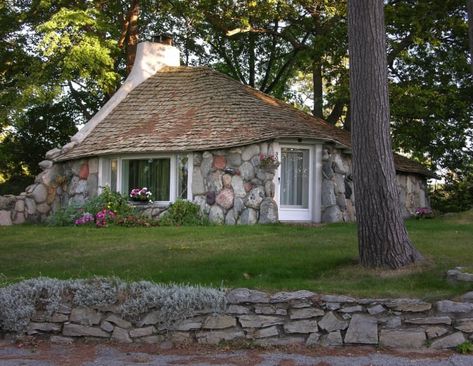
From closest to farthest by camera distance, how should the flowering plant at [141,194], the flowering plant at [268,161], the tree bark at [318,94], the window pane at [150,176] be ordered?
the flowering plant at [268,161] < the flowering plant at [141,194] < the window pane at [150,176] < the tree bark at [318,94]

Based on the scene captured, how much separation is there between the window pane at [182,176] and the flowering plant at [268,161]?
2122 mm

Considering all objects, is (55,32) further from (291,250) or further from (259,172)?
(291,250)

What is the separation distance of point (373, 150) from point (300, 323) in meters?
2.65

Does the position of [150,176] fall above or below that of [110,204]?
above

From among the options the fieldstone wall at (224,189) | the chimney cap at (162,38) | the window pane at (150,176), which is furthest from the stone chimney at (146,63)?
the window pane at (150,176)

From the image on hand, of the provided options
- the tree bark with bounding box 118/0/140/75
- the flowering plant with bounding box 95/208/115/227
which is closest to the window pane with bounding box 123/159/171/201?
the flowering plant with bounding box 95/208/115/227

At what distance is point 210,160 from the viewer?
588 inches

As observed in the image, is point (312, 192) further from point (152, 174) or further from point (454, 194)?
point (454, 194)

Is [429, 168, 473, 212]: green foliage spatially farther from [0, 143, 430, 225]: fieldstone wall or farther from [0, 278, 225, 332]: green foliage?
[0, 278, 225, 332]: green foliage

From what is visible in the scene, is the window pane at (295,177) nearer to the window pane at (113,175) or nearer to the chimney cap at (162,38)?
the window pane at (113,175)

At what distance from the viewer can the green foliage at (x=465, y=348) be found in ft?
20.0

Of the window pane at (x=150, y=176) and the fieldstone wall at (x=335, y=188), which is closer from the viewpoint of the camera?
the fieldstone wall at (x=335, y=188)

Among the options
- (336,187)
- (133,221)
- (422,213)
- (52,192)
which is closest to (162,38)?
(52,192)

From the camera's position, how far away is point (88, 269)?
8.69m
